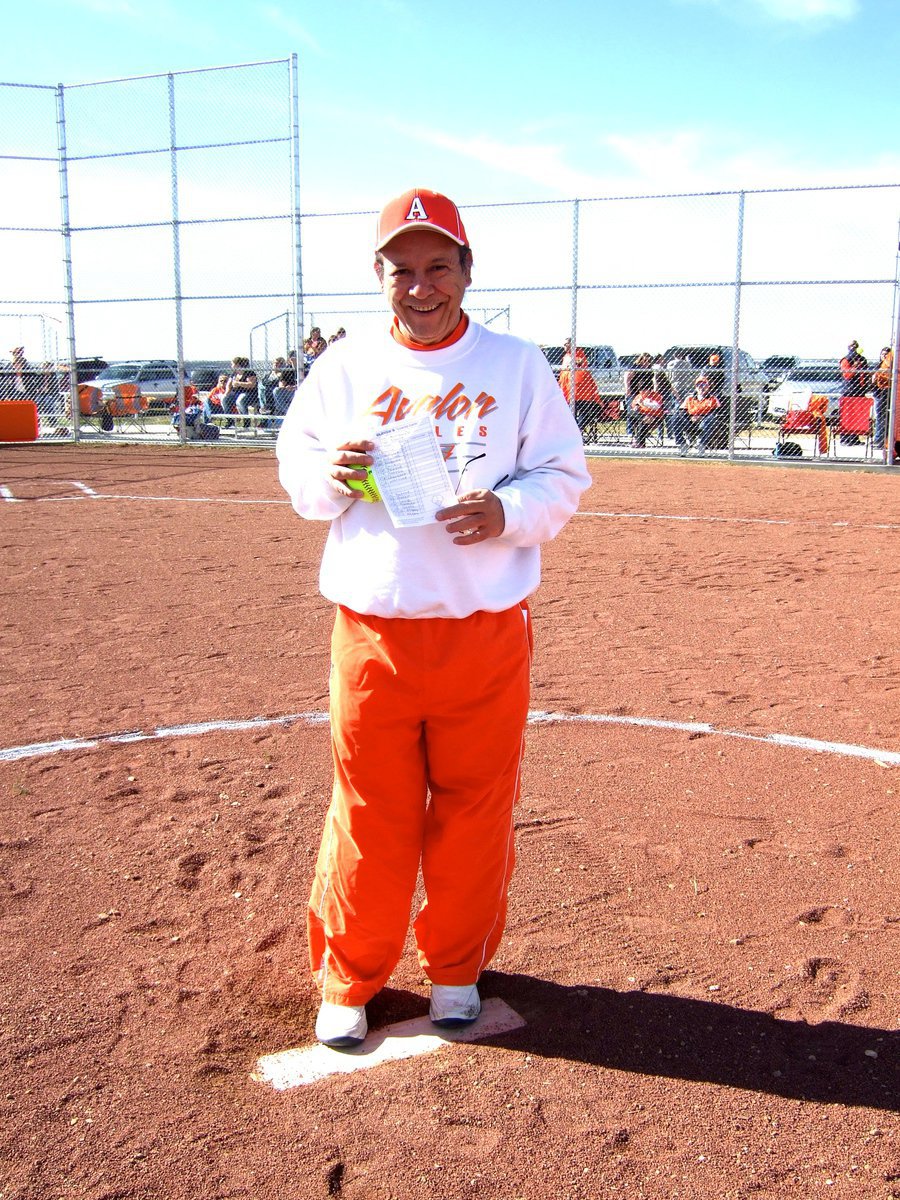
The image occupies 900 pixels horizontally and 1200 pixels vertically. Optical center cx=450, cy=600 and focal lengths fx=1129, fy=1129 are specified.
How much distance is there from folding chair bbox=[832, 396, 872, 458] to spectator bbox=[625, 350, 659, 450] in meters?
2.96

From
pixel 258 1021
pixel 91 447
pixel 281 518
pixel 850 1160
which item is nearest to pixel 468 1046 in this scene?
pixel 258 1021

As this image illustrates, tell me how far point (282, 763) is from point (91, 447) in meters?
18.7

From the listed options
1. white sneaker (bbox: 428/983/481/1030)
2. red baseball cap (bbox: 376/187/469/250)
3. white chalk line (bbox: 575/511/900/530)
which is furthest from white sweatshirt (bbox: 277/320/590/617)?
white chalk line (bbox: 575/511/900/530)

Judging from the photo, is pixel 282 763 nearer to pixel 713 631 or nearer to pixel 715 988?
pixel 715 988

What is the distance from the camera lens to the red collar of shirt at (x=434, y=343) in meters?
2.80

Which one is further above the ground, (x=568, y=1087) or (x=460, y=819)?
(x=460, y=819)

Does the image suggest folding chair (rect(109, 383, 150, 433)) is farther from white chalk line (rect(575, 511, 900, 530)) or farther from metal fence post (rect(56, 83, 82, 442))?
white chalk line (rect(575, 511, 900, 530))

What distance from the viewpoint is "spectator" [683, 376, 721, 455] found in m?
18.6

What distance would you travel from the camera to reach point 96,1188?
2387 mm

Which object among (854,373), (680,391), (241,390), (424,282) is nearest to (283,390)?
(241,390)

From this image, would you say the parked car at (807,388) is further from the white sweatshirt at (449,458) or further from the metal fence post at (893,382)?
the white sweatshirt at (449,458)

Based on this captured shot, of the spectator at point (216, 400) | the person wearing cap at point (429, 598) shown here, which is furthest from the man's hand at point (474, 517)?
the spectator at point (216, 400)

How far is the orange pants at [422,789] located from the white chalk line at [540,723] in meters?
2.15

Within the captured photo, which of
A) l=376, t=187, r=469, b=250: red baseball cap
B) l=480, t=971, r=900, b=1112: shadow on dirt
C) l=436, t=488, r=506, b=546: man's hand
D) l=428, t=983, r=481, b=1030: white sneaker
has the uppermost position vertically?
l=376, t=187, r=469, b=250: red baseball cap
